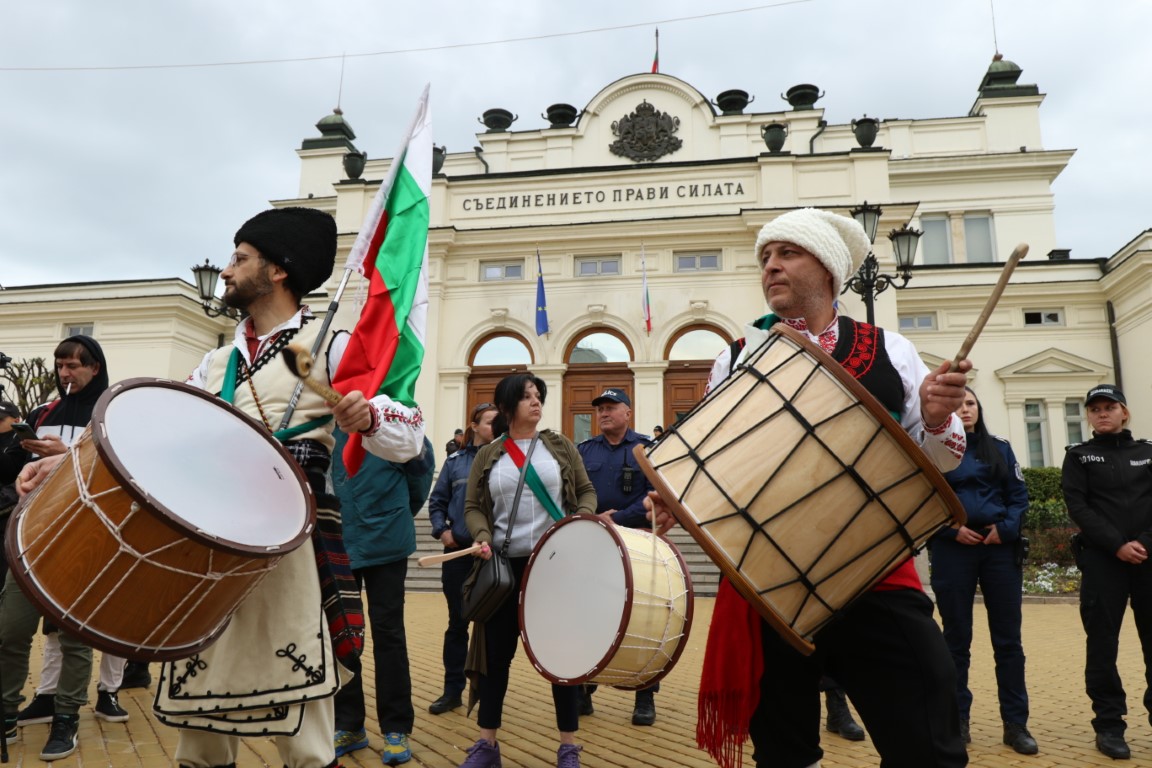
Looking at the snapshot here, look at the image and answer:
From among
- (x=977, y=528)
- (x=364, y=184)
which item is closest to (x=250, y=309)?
(x=977, y=528)

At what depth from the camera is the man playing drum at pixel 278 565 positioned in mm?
2525

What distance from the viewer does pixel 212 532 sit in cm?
213

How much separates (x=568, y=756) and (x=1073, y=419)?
24.2 metres

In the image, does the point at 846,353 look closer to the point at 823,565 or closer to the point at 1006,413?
the point at 823,565

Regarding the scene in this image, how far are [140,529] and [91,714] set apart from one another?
4113 millimetres

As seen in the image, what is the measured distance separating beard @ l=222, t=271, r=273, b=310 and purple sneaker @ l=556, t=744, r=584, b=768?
2680 millimetres

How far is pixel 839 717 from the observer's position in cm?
518

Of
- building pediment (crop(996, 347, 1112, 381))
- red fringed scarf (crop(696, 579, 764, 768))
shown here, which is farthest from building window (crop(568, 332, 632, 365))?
red fringed scarf (crop(696, 579, 764, 768))

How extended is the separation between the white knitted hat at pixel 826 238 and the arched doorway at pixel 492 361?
1823cm

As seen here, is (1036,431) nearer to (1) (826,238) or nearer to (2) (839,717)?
(2) (839,717)

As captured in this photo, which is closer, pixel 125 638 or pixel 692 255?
pixel 125 638

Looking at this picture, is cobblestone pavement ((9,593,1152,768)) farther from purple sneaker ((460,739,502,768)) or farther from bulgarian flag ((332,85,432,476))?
bulgarian flag ((332,85,432,476))

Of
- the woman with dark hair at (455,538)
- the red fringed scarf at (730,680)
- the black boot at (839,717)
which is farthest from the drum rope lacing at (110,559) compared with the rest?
the black boot at (839,717)

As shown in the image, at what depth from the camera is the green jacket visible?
4.69m
